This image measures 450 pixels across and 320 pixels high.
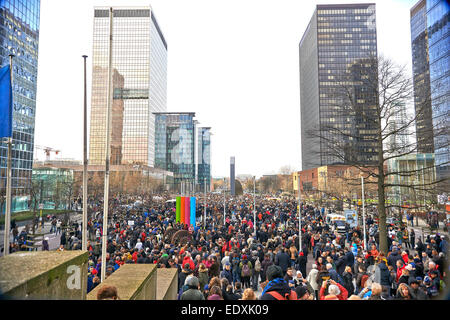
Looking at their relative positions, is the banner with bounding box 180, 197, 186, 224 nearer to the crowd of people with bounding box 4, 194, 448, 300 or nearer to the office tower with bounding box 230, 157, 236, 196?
the crowd of people with bounding box 4, 194, 448, 300

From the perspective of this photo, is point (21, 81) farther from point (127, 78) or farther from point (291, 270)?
point (127, 78)

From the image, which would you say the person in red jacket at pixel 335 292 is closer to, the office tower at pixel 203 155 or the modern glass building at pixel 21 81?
the modern glass building at pixel 21 81

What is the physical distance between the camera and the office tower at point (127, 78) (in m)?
108

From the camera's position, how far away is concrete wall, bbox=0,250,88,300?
2.39m

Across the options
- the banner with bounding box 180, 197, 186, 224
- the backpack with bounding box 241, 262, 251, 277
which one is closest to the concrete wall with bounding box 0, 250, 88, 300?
the backpack with bounding box 241, 262, 251, 277

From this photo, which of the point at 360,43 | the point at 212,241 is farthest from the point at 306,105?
the point at 212,241

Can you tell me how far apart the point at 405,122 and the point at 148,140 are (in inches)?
4299

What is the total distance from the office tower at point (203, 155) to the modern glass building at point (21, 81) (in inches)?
A: 4400

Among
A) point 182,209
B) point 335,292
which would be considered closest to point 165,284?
point 335,292

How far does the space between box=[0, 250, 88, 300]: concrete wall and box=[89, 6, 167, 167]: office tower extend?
10995 centimetres

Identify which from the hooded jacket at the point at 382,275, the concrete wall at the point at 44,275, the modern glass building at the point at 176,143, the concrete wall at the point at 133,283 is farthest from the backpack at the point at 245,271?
the modern glass building at the point at 176,143

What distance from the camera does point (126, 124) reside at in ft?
363

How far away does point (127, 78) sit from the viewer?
11200cm
